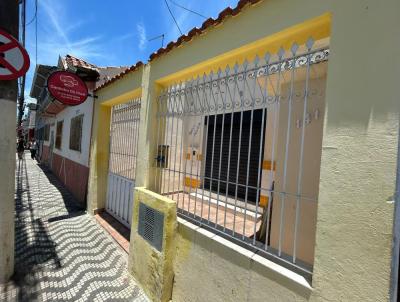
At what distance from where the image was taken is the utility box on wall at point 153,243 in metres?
3.31

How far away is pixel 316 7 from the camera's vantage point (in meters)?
2.01

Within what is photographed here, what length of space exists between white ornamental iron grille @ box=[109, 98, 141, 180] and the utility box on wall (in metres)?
1.65

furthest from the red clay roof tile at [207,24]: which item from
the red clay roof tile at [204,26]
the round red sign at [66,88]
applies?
the round red sign at [66,88]

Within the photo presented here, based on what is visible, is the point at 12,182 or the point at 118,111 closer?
the point at 12,182

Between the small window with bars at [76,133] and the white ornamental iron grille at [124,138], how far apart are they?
8.28 ft

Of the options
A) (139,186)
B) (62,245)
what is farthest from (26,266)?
(139,186)

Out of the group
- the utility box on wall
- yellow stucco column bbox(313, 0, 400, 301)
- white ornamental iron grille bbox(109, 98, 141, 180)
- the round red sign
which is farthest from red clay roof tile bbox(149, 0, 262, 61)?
the round red sign

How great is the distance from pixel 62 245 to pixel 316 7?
5.35m

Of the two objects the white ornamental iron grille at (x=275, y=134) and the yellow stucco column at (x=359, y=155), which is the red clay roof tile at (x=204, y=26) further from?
the yellow stucco column at (x=359, y=155)

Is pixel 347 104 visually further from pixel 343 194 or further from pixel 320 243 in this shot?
pixel 320 243

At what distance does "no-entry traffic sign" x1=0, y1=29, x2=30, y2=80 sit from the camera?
11.3 ft

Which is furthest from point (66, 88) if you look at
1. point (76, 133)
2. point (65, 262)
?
point (65, 262)

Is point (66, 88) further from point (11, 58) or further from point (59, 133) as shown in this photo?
point (59, 133)

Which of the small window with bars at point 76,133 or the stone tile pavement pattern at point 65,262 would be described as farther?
the small window with bars at point 76,133
